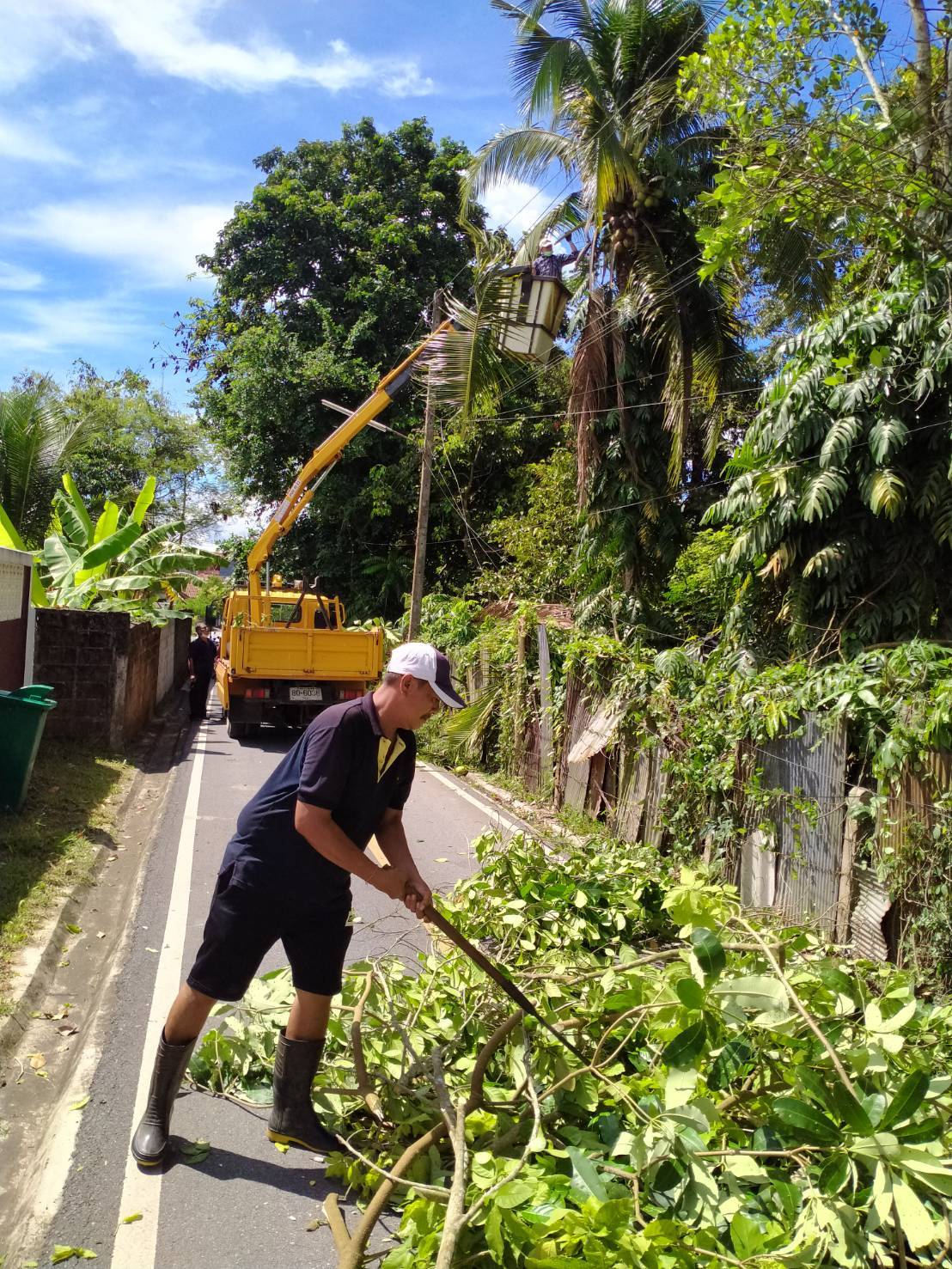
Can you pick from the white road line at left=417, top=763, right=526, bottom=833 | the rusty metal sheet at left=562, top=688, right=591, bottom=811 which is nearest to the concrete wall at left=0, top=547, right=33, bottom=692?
the white road line at left=417, top=763, right=526, bottom=833

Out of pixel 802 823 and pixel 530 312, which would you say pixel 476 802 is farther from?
pixel 530 312

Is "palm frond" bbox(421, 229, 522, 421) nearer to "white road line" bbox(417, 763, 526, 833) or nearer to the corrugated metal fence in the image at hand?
"white road line" bbox(417, 763, 526, 833)

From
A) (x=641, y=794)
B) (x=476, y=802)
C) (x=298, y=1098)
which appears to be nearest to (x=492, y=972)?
(x=298, y=1098)

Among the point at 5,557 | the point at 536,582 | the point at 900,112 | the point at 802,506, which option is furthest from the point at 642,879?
the point at 536,582

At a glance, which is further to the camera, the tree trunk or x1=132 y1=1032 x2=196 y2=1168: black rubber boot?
the tree trunk

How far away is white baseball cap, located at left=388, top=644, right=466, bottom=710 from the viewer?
12.0 ft

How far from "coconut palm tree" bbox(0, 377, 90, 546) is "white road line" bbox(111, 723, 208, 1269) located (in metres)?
9.26

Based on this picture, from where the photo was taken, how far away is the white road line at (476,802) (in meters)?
10.5

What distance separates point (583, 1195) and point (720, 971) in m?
0.78

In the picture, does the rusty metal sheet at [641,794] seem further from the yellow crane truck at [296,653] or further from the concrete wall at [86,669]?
the concrete wall at [86,669]

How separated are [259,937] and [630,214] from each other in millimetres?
12129

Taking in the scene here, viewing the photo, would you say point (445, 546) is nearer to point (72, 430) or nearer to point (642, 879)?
point (72, 430)

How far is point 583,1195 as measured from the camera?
9.88 ft

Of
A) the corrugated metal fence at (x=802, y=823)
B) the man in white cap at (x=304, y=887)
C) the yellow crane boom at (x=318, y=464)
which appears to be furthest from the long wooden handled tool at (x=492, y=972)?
the yellow crane boom at (x=318, y=464)
